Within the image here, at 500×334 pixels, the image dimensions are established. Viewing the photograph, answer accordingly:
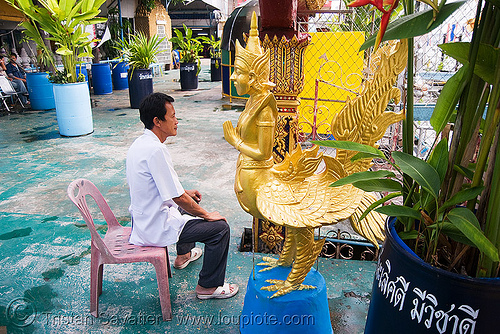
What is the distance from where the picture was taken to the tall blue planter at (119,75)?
1104 cm

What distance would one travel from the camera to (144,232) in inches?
80.0

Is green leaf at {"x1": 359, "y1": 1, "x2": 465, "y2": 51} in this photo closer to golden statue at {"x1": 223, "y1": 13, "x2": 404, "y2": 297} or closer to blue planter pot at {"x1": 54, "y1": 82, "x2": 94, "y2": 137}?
golden statue at {"x1": 223, "y1": 13, "x2": 404, "y2": 297}

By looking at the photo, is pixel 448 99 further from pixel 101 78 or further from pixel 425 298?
pixel 101 78

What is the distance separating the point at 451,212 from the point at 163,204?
154 centimetres

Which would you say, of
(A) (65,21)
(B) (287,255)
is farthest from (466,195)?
(A) (65,21)

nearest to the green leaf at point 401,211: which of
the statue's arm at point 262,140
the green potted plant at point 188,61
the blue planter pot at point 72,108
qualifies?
the statue's arm at point 262,140

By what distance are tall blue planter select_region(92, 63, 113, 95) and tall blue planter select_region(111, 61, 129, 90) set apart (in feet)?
2.41

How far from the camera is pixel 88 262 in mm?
2574

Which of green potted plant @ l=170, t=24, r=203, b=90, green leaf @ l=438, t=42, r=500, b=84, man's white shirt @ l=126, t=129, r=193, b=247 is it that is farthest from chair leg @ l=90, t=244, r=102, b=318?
green potted plant @ l=170, t=24, r=203, b=90

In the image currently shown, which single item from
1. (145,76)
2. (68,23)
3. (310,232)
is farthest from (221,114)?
(310,232)

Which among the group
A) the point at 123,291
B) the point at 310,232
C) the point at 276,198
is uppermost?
the point at 276,198

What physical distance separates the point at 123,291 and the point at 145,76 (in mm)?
6576

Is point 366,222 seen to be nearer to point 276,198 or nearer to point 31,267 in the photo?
point 276,198

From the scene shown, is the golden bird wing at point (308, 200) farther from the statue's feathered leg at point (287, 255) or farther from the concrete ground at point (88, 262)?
the concrete ground at point (88, 262)
